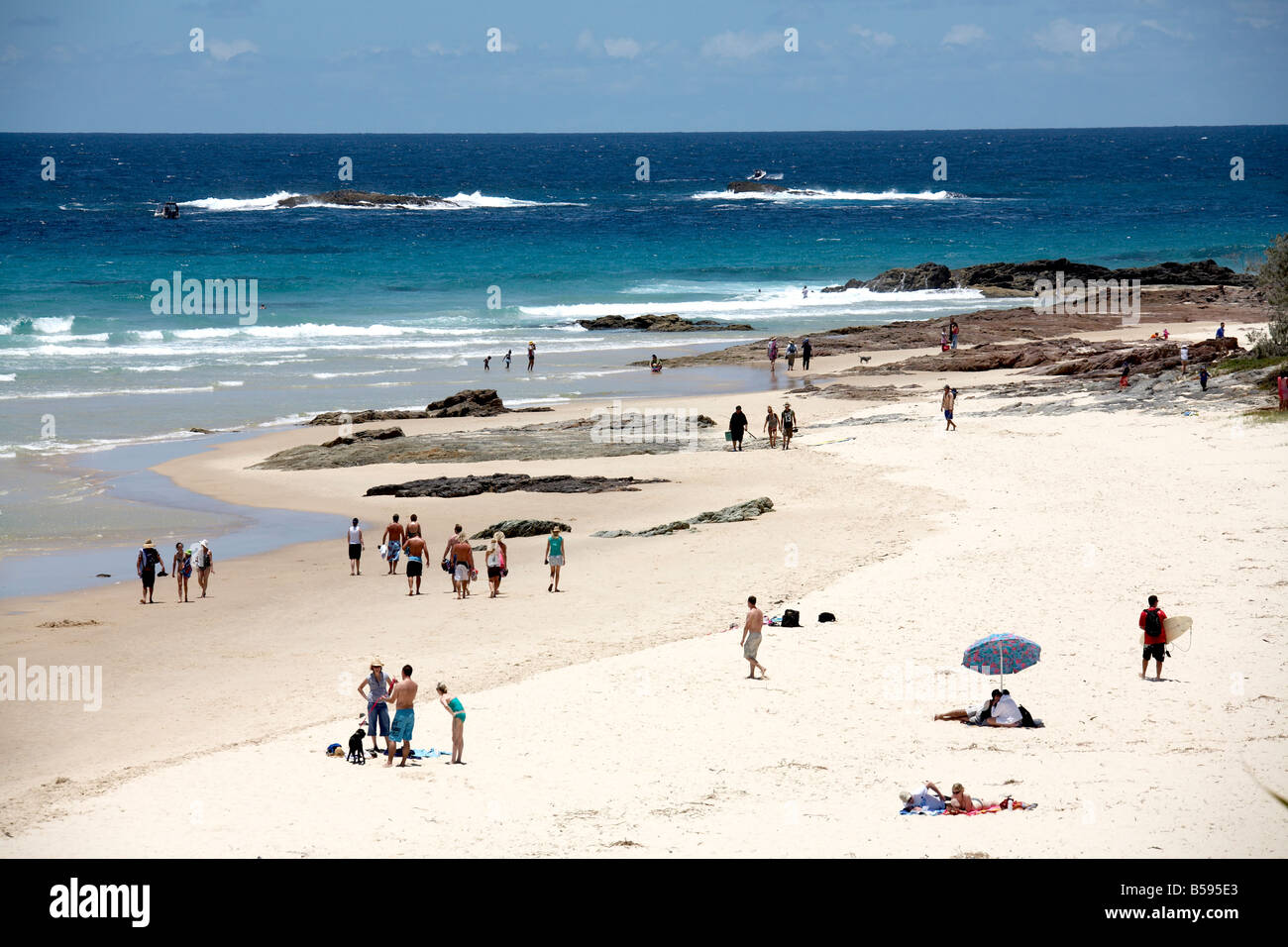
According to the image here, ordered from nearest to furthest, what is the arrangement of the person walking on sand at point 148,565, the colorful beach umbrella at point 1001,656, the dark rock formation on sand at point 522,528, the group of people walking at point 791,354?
the colorful beach umbrella at point 1001,656 → the person walking on sand at point 148,565 → the dark rock formation on sand at point 522,528 → the group of people walking at point 791,354

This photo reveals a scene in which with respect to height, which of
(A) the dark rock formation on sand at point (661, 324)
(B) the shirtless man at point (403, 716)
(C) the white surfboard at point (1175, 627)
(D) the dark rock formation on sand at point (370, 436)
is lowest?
(B) the shirtless man at point (403, 716)

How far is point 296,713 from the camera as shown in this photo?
47.0 feet

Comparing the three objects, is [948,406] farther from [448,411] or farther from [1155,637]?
[1155,637]

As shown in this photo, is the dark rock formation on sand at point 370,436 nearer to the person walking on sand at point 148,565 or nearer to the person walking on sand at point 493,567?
the person walking on sand at point 148,565

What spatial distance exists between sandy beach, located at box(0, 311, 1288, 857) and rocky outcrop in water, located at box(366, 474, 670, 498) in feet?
1.43

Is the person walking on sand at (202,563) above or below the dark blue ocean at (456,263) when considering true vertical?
below

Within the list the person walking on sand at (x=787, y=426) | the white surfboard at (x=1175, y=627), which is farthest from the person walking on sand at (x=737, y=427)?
the white surfboard at (x=1175, y=627)

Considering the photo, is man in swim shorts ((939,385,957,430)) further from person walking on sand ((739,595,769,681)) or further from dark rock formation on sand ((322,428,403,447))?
person walking on sand ((739,595,769,681))

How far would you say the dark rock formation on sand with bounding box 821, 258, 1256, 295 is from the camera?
57.9 meters

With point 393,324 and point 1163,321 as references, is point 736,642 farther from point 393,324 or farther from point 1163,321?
point 393,324

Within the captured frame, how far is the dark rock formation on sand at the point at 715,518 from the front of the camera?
22.3 m

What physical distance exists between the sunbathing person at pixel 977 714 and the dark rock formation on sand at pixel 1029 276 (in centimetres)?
4761

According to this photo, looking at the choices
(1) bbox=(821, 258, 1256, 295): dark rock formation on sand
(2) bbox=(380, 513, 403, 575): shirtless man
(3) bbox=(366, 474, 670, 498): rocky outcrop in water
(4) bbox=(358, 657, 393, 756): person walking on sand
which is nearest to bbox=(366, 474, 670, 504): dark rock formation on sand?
(3) bbox=(366, 474, 670, 498): rocky outcrop in water
